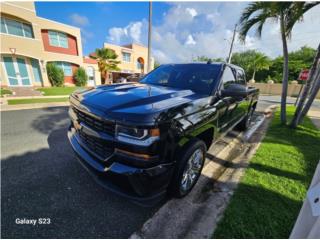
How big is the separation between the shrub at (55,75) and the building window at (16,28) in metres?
3.07

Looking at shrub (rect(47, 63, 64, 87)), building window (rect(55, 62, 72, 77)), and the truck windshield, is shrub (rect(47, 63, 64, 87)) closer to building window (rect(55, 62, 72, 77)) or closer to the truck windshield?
building window (rect(55, 62, 72, 77))

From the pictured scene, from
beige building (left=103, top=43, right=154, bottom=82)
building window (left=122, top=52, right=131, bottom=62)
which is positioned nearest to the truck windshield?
beige building (left=103, top=43, right=154, bottom=82)

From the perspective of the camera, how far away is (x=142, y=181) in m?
1.60

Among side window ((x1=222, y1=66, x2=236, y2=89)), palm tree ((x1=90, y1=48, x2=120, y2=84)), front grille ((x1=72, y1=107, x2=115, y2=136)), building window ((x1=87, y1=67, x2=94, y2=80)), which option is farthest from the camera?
building window ((x1=87, y1=67, x2=94, y2=80))

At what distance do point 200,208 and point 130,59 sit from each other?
30.5 m

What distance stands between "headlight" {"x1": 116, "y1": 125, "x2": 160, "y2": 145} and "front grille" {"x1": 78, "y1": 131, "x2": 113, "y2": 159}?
243mm

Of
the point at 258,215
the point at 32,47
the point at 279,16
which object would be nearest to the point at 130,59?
the point at 32,47

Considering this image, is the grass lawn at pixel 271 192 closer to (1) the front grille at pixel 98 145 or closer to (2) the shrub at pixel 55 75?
(1) the front grille at pixel 98 145

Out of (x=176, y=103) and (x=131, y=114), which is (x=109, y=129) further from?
(x=176, y=103)

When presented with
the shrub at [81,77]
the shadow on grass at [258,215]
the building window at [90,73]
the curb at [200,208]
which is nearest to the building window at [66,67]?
the shrub at [81,77]

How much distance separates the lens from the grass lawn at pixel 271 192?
1878mm

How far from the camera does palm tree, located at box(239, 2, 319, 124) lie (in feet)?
15.4

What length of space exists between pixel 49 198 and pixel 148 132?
1.80m

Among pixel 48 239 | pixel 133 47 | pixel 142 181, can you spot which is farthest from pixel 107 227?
pixel 133 47
